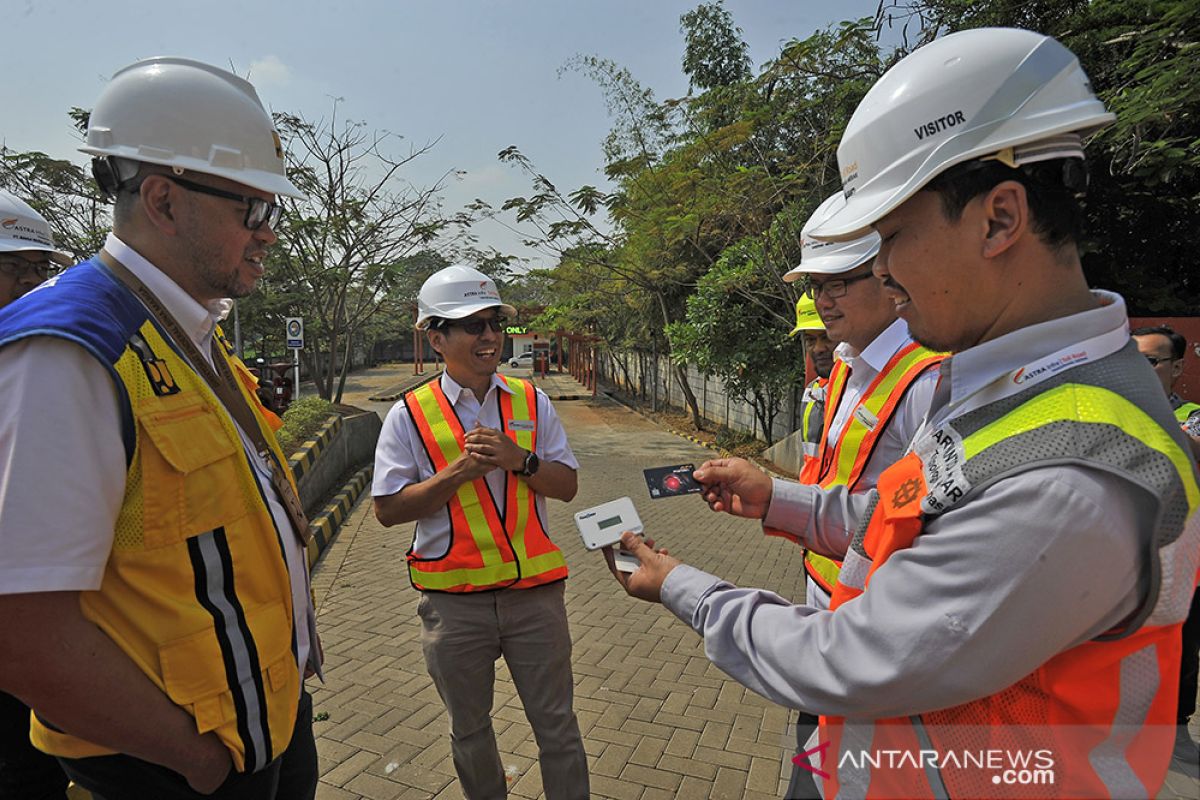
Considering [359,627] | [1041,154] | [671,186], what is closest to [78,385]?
[1041,154]

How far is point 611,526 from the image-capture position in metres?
1.89

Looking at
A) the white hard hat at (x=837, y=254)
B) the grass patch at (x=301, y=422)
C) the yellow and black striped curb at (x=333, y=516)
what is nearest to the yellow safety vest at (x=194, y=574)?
the white hard hat at (x=837, y=254)

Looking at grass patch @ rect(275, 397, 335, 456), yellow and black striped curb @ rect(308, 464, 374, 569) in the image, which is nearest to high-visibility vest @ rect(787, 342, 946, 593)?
yellow and black striped curb @ rect(308, 464, 374, 569)

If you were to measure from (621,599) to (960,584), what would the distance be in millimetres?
4496

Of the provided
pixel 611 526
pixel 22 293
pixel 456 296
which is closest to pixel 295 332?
pixel 22 293

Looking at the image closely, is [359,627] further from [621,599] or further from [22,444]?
[22,444]

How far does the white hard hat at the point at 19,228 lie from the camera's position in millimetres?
2842

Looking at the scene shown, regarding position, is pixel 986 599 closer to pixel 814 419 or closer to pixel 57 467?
pixel 57 467

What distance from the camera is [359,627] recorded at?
474 cm

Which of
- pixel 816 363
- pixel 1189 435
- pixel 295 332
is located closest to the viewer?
pixel 1189 435

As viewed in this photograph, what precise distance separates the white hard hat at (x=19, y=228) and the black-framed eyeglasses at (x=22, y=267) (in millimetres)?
69

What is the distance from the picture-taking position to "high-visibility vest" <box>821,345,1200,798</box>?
92cm

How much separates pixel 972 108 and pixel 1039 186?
0.56 feet

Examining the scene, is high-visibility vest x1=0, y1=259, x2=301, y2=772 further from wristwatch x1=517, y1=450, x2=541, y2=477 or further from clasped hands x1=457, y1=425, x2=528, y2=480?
wristwatch x1=517, y1=450, x2=541, y2=477
